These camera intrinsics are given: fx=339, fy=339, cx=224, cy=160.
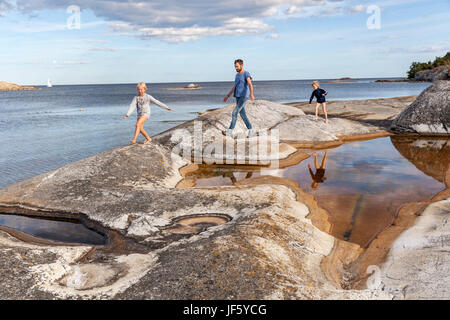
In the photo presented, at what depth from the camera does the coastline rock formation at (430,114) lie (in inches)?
670

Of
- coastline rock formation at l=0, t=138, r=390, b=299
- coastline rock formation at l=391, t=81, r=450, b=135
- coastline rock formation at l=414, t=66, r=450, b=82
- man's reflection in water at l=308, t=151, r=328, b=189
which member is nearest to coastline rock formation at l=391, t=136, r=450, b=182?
coastline rock formation at l=391, t=81, r=450, b=135

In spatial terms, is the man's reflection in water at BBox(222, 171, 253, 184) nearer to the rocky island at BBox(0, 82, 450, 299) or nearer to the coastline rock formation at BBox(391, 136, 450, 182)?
the rocky island at BBox(0, 82, 450, 299)

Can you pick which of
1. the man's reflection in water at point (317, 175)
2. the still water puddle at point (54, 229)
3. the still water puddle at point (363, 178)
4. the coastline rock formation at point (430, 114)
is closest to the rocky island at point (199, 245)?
the still water puddle at point (54, 229)

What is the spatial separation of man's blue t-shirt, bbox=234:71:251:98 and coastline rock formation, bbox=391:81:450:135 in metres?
10.00

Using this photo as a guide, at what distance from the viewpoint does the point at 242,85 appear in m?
12.9

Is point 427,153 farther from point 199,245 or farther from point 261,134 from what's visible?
point 199,245

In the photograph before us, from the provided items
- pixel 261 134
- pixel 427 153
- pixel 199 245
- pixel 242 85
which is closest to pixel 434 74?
pixel 427 153

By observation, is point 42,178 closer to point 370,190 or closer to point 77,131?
point 370,190

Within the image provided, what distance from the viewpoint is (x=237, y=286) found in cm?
419

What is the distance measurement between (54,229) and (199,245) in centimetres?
372

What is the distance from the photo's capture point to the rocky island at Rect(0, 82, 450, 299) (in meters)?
4.30

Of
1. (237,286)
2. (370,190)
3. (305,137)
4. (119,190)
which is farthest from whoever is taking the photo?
(305,137)
